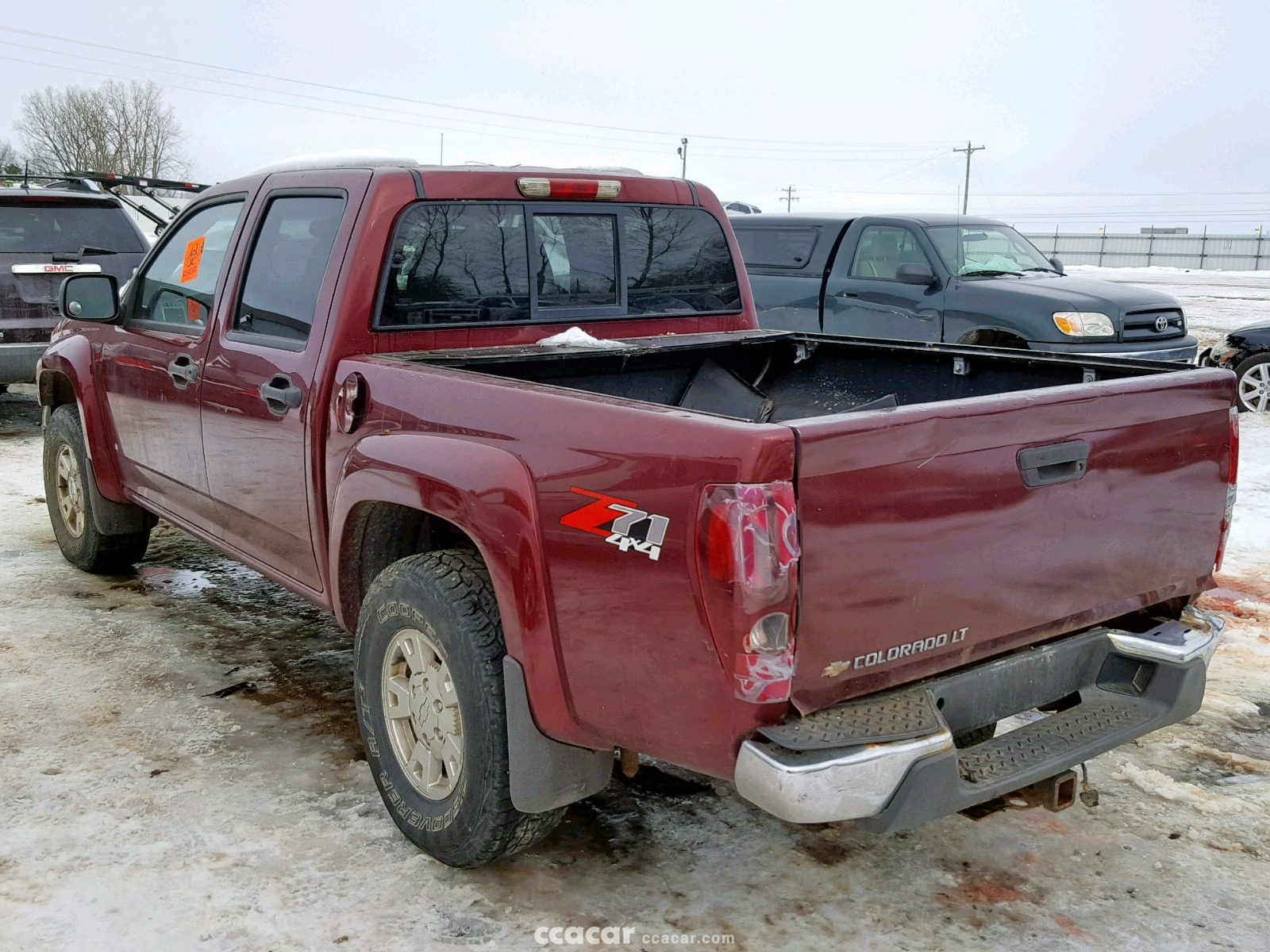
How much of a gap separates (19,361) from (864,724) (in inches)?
344

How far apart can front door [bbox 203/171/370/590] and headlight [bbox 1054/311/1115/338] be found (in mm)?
6492

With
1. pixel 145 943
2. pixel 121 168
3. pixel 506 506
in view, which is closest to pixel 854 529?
pixel 506 506

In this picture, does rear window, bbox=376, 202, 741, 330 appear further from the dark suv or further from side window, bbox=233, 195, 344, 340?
the dark suv

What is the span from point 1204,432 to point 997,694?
96 centimetres

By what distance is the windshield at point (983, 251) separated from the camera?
977 cm

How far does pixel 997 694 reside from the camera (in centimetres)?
280

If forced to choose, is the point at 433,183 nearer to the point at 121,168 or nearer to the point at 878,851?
the point at 878,851

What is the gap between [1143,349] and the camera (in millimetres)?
9383

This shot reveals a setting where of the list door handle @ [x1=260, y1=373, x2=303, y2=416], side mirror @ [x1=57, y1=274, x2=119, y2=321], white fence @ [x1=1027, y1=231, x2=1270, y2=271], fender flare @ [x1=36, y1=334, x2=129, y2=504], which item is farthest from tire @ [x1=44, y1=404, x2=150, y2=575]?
white fence @ [x1=1027, y1=231, x2=1270, y2=271]

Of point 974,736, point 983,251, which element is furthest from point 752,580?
point 983,251

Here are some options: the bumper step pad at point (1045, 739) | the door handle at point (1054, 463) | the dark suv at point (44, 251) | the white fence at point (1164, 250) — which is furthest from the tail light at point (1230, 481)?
the white fence at point (1164, 250)

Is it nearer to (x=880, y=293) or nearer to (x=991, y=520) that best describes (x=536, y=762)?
(x=991, y=520)

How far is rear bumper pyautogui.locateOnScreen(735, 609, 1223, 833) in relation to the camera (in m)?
2.38

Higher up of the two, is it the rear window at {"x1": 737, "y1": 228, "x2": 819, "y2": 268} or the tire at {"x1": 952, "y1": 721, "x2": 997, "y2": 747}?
the rear window at {"x1": 737, "y1": 228, "x2": 819, "y2": 268}
